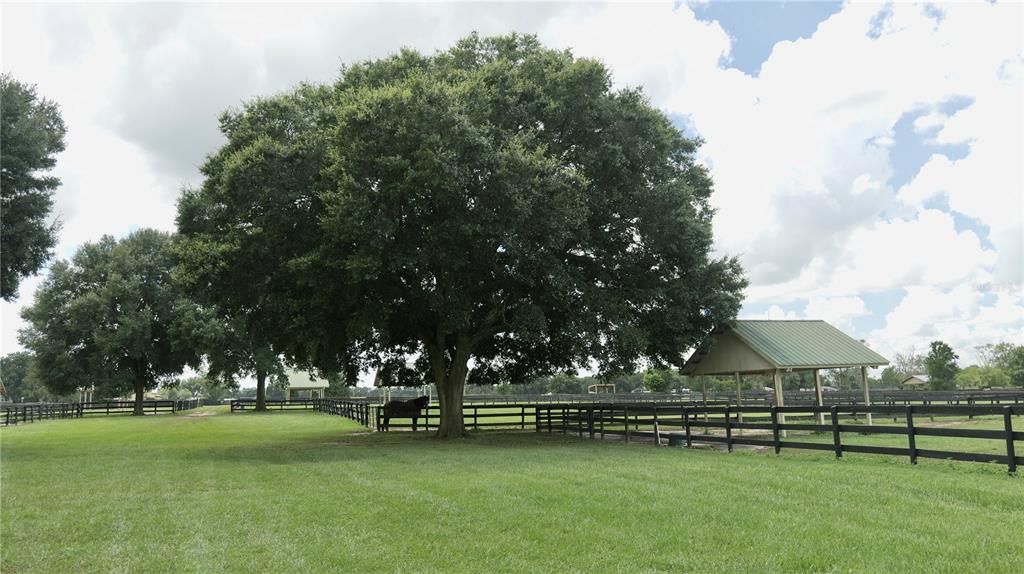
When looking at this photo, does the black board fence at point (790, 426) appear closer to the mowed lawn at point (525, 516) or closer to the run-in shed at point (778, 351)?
the mowed lawn at point (525, 516)

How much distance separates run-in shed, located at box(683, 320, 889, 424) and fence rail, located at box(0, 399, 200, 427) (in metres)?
37.8

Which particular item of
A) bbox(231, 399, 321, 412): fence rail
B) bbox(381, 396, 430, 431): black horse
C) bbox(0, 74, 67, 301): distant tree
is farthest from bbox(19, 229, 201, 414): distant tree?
bbox(0, 74, 67, 301): distant tree

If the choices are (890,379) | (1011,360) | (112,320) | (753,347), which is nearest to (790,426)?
(753,347)

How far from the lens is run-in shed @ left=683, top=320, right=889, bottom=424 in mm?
25373

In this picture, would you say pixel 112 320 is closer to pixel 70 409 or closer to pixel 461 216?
pixel 70 409

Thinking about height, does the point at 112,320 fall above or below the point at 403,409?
above

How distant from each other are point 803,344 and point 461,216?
16.1 m

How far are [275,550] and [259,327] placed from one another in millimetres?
16971

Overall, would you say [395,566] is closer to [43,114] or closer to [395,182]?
[395,182]

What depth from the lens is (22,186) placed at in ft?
64.6

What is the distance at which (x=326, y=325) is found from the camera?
2158 centimetres

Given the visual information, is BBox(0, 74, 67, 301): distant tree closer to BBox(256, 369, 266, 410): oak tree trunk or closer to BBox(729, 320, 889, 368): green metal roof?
BBox(729, 320, 889, 368): green metal roof

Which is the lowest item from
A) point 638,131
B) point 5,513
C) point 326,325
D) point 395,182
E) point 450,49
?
point 5,513

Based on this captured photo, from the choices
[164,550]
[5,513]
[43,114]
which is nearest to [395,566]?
[164,550]
